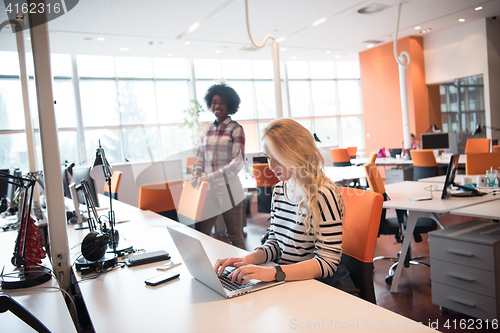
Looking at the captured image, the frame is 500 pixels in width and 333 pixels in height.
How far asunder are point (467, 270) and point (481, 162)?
7.30 feet

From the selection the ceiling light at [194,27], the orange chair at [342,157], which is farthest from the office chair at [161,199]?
the orange chair at [342,157]

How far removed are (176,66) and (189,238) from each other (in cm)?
948

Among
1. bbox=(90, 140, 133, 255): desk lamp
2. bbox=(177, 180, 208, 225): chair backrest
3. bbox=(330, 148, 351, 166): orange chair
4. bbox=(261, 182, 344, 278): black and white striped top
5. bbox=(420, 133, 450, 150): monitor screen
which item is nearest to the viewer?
bbox=(261, 182, 344, 278): black and white striped top

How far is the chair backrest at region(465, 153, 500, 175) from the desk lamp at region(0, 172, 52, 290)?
420 centimetres

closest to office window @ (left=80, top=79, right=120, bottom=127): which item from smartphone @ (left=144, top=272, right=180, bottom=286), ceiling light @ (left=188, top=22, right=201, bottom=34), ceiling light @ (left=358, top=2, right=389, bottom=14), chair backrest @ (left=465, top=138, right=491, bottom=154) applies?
ceiling light @ (left=188, top=22, right=201, bottom=34)

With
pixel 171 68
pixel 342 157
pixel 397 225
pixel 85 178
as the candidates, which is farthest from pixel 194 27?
pixel 397 225

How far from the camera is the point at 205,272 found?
1.22 m

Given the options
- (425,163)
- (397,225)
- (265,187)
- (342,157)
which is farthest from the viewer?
(342,157)

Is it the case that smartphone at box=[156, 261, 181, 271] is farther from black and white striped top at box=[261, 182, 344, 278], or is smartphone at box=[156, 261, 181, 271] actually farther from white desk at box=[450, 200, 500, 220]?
Answer: white desk at box=[450, 200, 500, 220]

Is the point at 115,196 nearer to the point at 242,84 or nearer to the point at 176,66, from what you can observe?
the point at 176,66

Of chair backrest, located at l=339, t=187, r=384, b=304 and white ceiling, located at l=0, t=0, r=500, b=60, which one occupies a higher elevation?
white ceiling, located at l=0, t=0, r=500, b=60

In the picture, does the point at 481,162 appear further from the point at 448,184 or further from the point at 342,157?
the point at 342,157

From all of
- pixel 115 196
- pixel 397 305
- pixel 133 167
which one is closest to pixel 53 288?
pixel 397 305

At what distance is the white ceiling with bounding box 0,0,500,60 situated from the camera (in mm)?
6000
